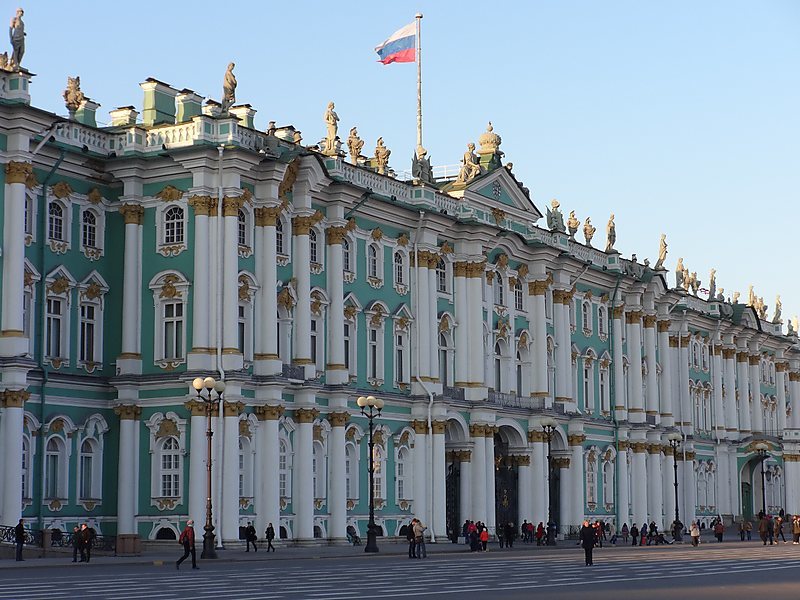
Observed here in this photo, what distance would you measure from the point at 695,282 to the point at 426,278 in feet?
157

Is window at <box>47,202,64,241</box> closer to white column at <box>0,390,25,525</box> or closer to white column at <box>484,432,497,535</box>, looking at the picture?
white column at <box>0,390,25,525</box>

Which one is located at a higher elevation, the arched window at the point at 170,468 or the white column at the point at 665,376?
the white column at the point at 665,376

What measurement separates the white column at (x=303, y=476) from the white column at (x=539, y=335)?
22082 millimetres

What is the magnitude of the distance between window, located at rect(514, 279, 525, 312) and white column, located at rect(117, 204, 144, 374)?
27.4 m

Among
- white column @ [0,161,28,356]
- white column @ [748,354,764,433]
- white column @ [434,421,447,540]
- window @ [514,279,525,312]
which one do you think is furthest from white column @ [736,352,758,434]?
white column @ [0,161,28,356]

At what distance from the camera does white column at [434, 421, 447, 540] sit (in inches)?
2822

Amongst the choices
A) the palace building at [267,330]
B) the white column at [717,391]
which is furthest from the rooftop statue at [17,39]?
the white column at [717,391]

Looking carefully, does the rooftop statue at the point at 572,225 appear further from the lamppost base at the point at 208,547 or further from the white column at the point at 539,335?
the lamppost base at the point at 208,547

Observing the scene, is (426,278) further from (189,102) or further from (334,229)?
(189,102)

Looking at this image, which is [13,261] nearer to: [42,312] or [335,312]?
[42,312]

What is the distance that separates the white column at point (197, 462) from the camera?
57.4m

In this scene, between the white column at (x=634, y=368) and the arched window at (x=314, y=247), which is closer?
the arched window at (x=314, y=247)

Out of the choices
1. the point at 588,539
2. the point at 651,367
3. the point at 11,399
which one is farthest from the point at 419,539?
the point at 651,367

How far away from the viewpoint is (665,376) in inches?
3952
